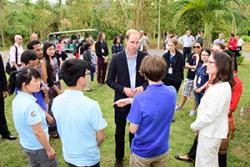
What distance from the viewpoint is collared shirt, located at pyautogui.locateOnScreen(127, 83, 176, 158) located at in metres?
Answer: 2.26

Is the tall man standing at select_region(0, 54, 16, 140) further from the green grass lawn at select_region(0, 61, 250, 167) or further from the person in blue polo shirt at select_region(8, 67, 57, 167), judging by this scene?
the person in blue polo shirt at select_region(8, 67, 57, 167)

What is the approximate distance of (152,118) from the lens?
2297mm

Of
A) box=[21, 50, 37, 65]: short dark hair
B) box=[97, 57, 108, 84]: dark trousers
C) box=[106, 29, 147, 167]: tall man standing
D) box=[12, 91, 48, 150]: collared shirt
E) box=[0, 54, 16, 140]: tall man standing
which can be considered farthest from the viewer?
box=[97, 57, 108, 84]: dark trousers

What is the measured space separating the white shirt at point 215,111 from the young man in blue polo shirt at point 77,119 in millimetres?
1089

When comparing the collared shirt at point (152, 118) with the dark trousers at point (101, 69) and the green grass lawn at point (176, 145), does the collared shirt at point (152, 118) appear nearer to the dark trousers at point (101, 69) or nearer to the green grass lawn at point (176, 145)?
the green grass lawn at point (176, 145)

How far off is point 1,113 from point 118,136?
2314 millimetres

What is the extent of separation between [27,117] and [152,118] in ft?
3.66

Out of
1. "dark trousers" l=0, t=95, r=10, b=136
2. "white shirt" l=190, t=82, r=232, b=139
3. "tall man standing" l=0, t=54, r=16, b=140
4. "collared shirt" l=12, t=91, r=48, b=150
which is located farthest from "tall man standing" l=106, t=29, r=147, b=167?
"dark trousers" l=0, t=95, r=10, b=136

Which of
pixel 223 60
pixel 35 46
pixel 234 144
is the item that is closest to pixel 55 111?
pixel 223 60

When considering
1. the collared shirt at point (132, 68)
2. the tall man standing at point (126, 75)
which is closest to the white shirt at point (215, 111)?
the tall man standing at point (126, 75)

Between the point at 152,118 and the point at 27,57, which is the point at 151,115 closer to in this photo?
the point at 152,118

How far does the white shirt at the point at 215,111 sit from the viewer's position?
2.63m

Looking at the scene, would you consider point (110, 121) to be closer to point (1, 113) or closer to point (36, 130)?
point (1, 113)

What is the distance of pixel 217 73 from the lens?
276cm
